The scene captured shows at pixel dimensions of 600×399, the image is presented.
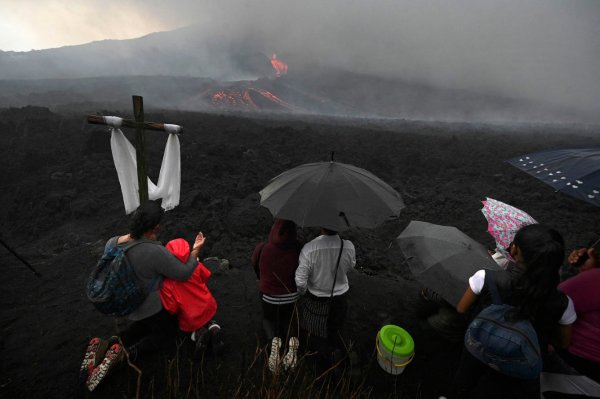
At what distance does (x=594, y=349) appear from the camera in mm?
2162

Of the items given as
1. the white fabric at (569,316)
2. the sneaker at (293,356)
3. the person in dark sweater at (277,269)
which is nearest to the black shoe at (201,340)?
the person in dark sweater at (277,269)

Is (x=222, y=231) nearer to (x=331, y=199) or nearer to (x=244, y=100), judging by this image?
(x=331, y=199)

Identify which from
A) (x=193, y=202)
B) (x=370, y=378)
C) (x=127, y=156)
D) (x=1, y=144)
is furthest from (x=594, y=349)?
(x=1, y=144)

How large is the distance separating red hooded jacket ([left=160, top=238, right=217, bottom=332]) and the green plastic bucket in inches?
71.6

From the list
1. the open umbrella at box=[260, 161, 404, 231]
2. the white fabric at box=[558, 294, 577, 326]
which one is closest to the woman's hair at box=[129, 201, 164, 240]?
the open umbrella at box=[260, 161, 404, 231]

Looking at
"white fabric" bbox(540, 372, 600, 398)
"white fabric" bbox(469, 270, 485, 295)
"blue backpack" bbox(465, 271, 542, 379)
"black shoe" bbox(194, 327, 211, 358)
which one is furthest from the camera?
"black shoe" bbox(194, 327, 211, 358)

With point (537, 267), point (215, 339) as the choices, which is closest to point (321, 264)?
point (215, 339)

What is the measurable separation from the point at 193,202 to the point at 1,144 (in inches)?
420

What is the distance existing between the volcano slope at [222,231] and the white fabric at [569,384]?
1013 millimetres

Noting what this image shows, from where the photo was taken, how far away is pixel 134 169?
426cm

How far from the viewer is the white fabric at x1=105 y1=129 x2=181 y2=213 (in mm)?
4066

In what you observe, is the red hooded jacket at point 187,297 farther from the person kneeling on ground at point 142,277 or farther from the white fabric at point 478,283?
the white fabric at point 478,283

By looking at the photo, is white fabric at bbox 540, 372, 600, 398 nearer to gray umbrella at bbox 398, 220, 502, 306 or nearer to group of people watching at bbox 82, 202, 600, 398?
group of people watching at bbox 82, 202, 600, 398

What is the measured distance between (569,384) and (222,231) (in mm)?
7195
